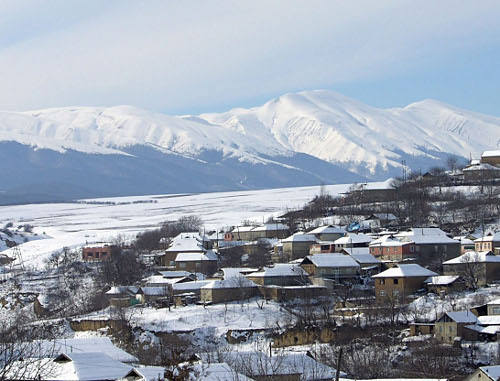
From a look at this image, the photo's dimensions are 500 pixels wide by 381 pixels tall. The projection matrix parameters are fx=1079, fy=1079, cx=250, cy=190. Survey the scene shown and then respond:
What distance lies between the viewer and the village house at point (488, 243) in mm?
72375

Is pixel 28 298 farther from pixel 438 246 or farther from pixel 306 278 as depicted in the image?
pixel 438 246

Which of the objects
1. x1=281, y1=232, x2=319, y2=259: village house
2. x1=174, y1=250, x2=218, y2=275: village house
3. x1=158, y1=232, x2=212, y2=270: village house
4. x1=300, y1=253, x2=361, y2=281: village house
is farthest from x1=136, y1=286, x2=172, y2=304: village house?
x1=158, y1=232, x2=212, y2=270: village house

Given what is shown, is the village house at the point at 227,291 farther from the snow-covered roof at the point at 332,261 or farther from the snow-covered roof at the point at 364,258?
the snow-covered roof at the point at 364,258

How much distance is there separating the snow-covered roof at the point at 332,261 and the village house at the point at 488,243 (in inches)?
366

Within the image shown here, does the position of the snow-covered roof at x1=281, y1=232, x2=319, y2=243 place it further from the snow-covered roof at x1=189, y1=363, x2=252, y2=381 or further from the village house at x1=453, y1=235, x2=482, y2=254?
the snow-covered roof at x1=189, y1=363, x2=252, y2=381

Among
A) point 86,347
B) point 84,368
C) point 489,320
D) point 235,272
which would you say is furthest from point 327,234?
point 84,368

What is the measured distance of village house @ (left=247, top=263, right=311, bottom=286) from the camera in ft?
218

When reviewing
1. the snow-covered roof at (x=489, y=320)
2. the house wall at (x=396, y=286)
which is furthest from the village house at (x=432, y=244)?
the snow-covered roof at (x=489, y=320)

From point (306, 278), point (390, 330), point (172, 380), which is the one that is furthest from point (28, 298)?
point (172, 380)

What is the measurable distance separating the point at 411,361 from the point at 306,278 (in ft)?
71.7

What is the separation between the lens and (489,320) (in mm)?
51625

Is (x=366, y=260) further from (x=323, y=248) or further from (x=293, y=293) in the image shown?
(x=293, y=293)

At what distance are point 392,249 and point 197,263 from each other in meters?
15.3

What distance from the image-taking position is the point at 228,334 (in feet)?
180
